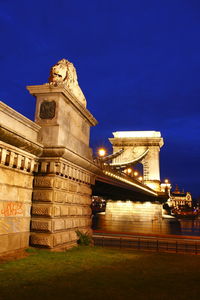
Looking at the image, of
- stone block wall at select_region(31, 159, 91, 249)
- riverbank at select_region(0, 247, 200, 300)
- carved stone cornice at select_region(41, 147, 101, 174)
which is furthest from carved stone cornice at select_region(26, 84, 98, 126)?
riverbank at select_region(0, 247, 200, 300)

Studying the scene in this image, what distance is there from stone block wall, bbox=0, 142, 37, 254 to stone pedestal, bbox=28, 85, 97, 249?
0.39 metres

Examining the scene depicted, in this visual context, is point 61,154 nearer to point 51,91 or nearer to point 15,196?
point 15,196

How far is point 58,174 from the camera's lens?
10180 millimetres

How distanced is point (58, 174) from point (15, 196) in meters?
1.84

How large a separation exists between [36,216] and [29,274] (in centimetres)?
320

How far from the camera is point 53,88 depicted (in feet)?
34.9

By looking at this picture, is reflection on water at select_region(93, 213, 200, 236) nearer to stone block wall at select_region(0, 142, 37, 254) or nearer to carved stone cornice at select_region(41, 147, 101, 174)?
carved stone cornice at select_region(41, 147, 101, 174)

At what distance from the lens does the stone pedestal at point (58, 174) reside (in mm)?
9641

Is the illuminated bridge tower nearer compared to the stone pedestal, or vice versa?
the stone pedestal

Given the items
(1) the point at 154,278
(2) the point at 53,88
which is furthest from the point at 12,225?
(2) the point at 53,88

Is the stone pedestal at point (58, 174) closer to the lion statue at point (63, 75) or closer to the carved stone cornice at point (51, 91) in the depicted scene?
the carved stone cornice at point (51, 91)

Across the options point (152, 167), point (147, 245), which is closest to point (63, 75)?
point (147, 245)

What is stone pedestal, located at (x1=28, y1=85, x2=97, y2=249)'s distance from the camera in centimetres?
964

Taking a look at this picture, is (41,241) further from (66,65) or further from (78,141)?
(66,65)
